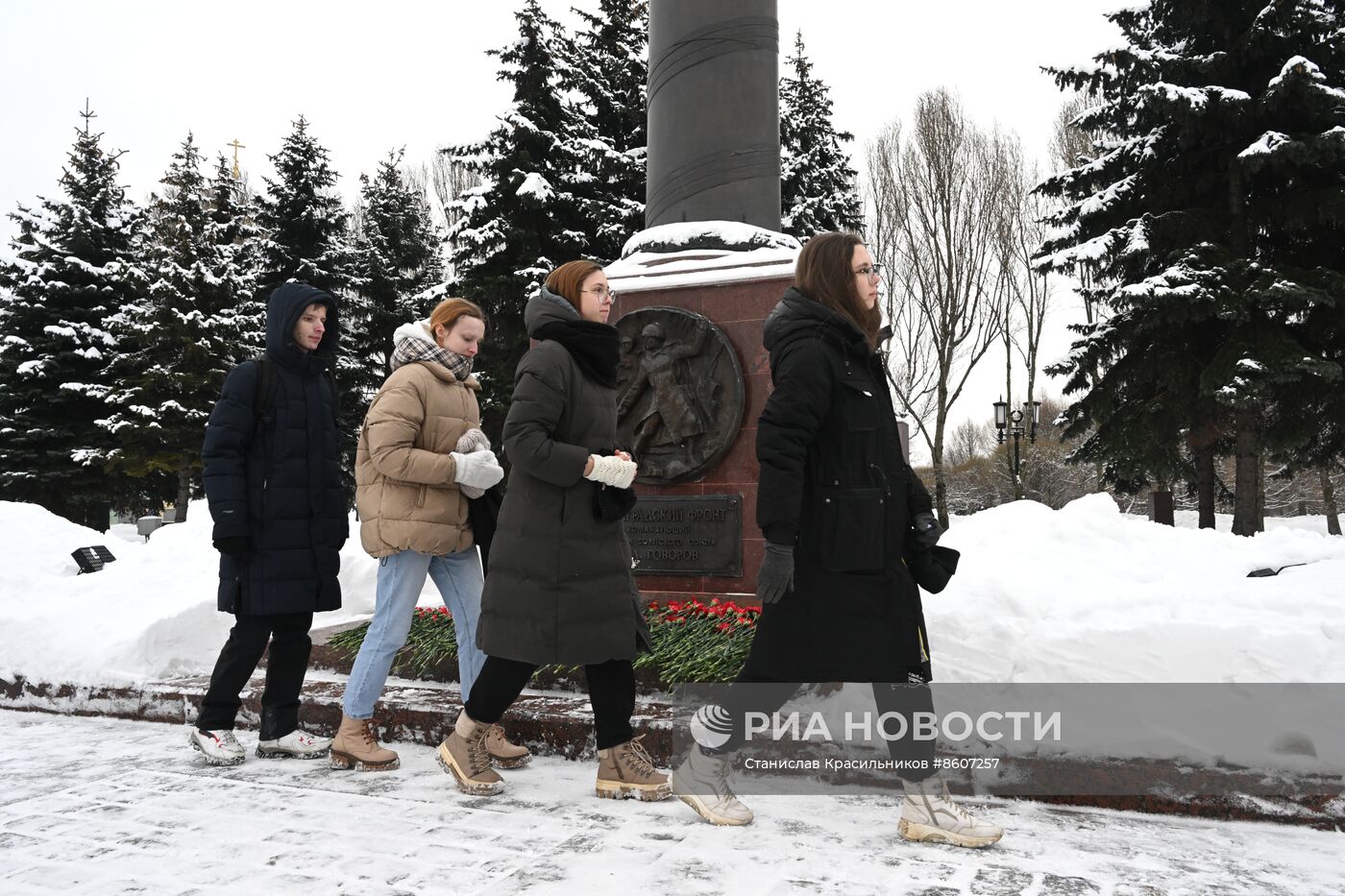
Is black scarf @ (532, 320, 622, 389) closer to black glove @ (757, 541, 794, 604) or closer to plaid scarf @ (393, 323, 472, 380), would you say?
plaid scarf @ (393, 323, 472, 380)

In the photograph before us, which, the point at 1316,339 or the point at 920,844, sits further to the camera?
the point at 1316,339

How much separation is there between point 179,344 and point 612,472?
2437 cm

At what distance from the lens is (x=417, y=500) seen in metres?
3.76

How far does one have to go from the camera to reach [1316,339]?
1390 cm

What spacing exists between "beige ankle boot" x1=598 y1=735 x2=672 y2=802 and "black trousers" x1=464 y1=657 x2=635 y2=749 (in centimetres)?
4

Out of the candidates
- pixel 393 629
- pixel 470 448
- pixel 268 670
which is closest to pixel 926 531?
pixel 470 448

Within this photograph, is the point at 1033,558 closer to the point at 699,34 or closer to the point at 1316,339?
the point at 699,34

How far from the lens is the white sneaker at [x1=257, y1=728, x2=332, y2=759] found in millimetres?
3996

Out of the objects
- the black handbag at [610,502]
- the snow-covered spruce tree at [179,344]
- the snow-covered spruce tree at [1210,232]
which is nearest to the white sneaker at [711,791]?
the black handbag at [610,502]

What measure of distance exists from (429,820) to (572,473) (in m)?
1.33

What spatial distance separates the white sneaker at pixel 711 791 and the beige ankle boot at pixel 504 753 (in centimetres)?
93

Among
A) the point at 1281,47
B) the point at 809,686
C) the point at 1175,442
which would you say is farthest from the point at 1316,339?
the point at 809,686

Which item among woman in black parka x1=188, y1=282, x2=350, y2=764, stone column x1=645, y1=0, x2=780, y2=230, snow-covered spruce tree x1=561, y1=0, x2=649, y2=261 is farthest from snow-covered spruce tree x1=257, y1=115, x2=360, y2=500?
woman in black parka x1=188, y1=282, x2=350, y2=764

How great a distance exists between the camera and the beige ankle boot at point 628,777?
11.0 feet
